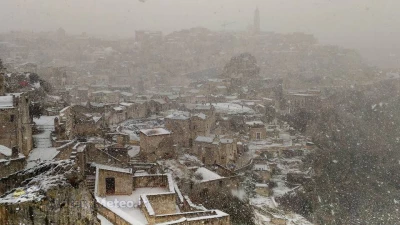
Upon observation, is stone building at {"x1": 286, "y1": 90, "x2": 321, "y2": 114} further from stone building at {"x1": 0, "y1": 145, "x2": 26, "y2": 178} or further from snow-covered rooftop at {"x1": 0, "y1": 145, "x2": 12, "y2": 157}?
stone building at {"x1": 0, "y1": 145, "x2": 26, "y2": 178}

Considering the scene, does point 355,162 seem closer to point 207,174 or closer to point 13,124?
point 207,174

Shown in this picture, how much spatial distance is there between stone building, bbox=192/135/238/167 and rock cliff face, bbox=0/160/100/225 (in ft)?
67.8

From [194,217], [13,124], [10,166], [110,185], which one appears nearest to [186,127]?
[13,124]

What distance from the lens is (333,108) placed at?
153 ft

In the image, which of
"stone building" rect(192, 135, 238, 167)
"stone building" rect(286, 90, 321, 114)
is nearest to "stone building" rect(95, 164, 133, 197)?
"stone building" rect(192, 135, 238, 167)

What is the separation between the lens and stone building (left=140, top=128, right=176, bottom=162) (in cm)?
2109

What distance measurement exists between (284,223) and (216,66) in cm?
5990

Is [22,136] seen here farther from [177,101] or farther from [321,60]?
[321,60]

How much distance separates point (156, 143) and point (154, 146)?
0.19 m

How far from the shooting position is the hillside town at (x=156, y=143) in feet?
15.1

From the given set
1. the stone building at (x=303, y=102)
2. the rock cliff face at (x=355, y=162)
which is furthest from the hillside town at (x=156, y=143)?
the rock cliff face at (x=355, y=162)

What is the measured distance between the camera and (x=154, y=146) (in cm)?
2136

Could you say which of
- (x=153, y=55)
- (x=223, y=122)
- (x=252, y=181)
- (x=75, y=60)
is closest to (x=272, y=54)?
(x=153, y=55)

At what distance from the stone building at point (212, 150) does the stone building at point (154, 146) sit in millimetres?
3354
